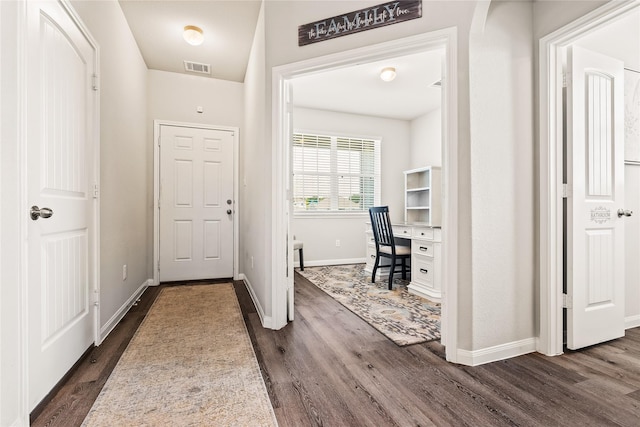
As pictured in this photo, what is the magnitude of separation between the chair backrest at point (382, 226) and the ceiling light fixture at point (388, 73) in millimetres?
1609

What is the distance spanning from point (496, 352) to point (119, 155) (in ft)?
10.7

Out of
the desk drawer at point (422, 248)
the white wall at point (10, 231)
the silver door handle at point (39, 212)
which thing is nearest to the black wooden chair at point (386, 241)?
the desk drawer at point (422, 248)

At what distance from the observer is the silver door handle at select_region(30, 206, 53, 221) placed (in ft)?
4.33

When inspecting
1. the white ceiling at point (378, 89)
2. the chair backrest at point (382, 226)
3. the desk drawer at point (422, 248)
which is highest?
the white ceiling at point (378, 89)

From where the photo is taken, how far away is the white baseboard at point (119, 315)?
7.00 ft

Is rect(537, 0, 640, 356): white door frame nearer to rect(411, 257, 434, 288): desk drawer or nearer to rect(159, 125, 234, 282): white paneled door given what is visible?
rect(411, 257, 434, 288): desk drawer

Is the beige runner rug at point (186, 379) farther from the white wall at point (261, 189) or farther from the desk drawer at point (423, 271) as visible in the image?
the desk drawer at point (423, 271)

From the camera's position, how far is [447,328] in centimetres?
182

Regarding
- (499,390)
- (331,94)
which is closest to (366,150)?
(331,94)

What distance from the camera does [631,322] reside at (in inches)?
93.4

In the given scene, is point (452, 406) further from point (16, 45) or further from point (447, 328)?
point (16, 45)

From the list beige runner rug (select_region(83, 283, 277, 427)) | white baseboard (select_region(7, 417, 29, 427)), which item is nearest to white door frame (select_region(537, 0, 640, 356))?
beige runner rug (select_region(83, 283, 277, 427))

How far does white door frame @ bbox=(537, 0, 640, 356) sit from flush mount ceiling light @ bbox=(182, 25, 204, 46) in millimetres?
2962

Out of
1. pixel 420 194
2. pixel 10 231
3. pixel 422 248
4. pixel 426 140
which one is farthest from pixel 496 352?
pixel 426 140
